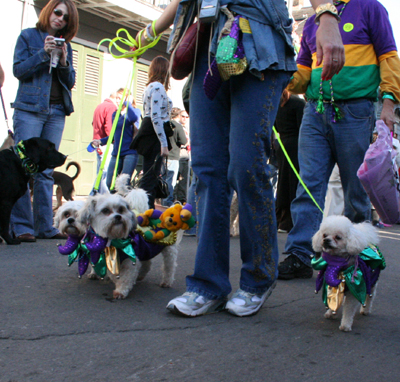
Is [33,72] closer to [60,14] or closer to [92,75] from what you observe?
[60,14]

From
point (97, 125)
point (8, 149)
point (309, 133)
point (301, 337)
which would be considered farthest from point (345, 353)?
point (97, 125)

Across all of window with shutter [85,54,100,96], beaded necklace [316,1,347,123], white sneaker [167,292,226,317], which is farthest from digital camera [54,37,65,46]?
window with shutter [85,54,100,96]

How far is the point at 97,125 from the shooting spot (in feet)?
26.8

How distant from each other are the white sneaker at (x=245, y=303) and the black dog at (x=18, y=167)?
2952 millimetres

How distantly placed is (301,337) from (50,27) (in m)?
4.33

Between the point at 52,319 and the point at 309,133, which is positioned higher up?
the point at 309,133

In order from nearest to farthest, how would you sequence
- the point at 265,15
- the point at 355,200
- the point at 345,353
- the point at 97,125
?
the point at 345,353
the point at 265,15
the point at 355,200
the point at 97,125

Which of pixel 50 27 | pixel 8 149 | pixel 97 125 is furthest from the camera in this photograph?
pixel 97 125

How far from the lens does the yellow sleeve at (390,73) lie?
3172 millimetres

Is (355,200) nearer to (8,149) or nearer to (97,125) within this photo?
(8,149)

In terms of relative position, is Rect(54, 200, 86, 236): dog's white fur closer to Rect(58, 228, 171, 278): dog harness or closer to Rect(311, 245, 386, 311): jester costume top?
Rect(58, 228, 171, 278): dog harness

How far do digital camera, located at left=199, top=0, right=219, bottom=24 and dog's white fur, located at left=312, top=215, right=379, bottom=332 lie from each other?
1259mm

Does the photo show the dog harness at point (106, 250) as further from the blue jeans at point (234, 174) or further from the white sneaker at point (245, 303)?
the white sneaker at point (245, 303)

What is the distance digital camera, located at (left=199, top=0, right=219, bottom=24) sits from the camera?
7.61 ft
